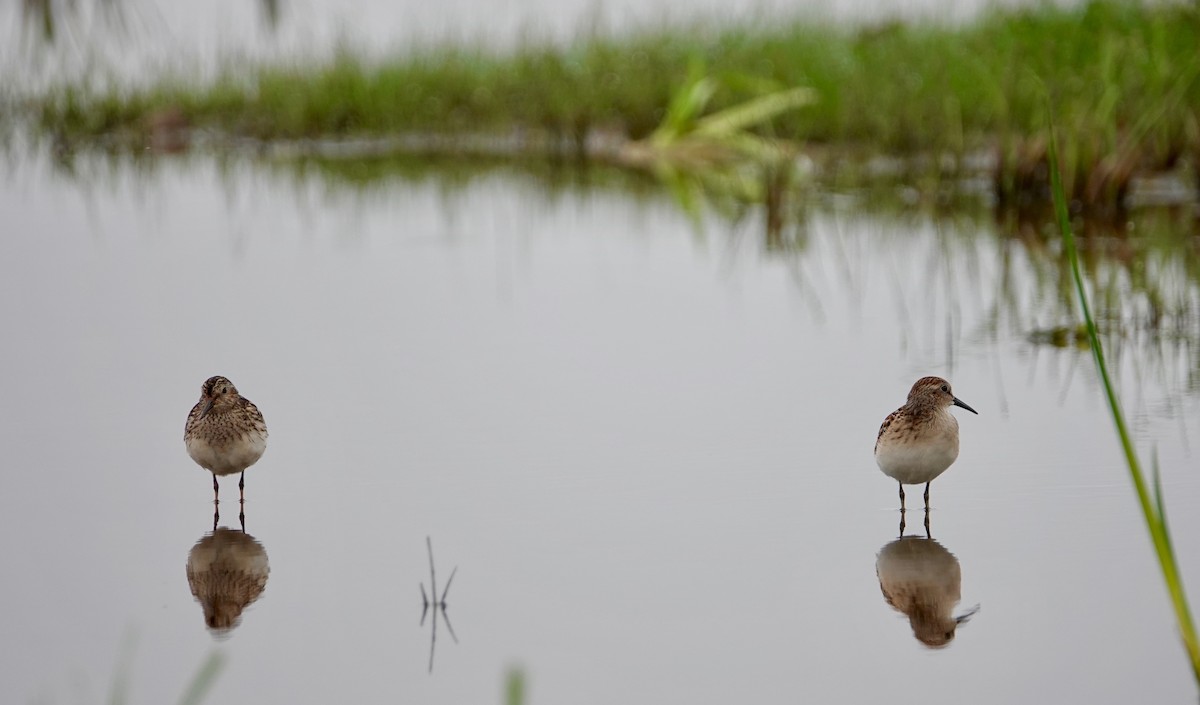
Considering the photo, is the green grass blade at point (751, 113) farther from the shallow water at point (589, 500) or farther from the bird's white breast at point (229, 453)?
the bird's white breast at point (229, 453)

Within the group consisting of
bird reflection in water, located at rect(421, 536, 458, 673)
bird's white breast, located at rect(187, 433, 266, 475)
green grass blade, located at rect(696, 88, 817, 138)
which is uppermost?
green grass blade, located at rect(696, 88, 817, 138)

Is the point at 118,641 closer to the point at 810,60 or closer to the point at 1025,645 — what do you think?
the point at 1025,645

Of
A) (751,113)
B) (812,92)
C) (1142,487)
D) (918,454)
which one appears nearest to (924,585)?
(918,454)

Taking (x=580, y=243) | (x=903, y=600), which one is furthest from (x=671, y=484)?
(x=580, y=243)

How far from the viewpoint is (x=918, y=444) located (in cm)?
412

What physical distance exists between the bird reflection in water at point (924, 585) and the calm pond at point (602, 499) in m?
0.01

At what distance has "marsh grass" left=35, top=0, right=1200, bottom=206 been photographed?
37.3 feet

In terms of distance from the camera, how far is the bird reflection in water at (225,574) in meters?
3.47

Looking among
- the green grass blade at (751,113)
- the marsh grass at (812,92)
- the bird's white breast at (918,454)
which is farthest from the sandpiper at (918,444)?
the green grass blade at (751,113)

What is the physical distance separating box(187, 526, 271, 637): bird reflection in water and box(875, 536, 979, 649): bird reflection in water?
4.66 feet

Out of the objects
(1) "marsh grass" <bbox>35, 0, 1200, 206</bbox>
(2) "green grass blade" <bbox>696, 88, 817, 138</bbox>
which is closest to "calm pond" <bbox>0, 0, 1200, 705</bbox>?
(1) "marsh grass" <bbox>35, 0, 1200, 206</bbox>

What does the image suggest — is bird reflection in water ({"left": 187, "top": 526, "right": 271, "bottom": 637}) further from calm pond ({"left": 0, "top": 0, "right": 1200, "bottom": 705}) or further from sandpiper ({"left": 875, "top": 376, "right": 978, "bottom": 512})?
sandpiper ({"left": 875, "top": 376, "right": 978, "bottom": 512})

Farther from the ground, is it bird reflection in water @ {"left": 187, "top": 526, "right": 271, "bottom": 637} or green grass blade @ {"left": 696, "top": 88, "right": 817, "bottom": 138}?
green grass blade @ {"left": 696, "top": 88, "right": 817, "bottom": 138}

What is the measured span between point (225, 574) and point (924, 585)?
5.27 feet
